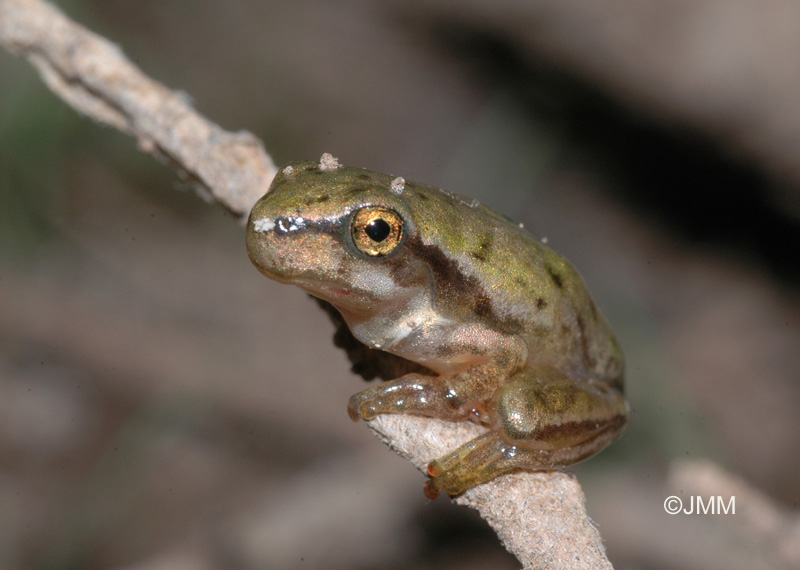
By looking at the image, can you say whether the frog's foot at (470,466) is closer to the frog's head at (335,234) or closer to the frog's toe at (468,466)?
the frog's toe at (468,466)

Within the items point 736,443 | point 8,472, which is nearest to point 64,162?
point 8,472

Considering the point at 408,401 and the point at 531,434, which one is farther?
the point at 408,401

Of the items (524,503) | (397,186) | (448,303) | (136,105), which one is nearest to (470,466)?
(524,503)

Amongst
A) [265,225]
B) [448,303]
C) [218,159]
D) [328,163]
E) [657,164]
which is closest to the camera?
[265,225]

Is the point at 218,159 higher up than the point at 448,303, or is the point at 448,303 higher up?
the point at 218,159

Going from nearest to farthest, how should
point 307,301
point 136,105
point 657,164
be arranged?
point 136,105 < point 307,301 < point 657,164

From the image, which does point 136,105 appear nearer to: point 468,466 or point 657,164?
point 468,466

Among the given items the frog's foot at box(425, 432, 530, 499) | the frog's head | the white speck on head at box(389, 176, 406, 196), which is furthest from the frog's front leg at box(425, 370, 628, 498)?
the white speck on head at box(389, 176, 406, 196)

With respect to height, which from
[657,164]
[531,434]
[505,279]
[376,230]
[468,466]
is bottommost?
[468,466]

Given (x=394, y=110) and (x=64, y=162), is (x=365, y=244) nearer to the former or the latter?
(x=64, y=162)
